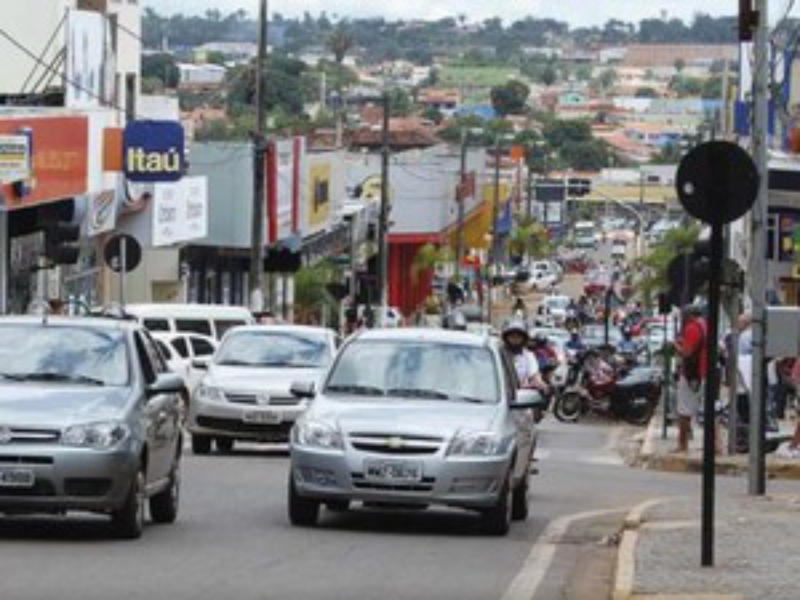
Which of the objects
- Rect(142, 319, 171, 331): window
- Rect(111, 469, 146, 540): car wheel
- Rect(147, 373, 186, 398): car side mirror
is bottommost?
Rect(142, 319, 171, 331): window

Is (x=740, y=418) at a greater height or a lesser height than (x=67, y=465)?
lesser

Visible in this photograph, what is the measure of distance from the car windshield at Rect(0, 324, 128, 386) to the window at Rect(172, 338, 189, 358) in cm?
2103

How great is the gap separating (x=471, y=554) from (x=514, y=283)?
388 ft

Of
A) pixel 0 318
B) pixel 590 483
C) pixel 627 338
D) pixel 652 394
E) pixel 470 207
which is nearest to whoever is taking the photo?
pixel 0 318

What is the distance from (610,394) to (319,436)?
29.6m

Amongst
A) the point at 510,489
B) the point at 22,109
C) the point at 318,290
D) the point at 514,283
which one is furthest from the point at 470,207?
the point at 510,489

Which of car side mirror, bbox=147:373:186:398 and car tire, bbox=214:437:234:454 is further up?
car side mirror, bbox=147:373:186:398

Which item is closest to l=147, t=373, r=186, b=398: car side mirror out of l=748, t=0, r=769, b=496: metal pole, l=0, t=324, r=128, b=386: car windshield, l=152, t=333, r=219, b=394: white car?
l=0, t=324, r=128, b=386: car windshield

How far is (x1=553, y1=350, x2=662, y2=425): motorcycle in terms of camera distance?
49.8 m

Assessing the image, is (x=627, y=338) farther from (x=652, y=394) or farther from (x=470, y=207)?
(x=470, y=207)

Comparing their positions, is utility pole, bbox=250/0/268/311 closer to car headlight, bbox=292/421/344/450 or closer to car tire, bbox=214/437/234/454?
car tire, bbox=214/437/234/454

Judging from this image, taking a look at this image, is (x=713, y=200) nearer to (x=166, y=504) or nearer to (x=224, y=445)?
(x=166, y=504)

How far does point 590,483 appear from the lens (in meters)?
30.0

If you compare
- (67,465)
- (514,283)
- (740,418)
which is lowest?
(514,283)
